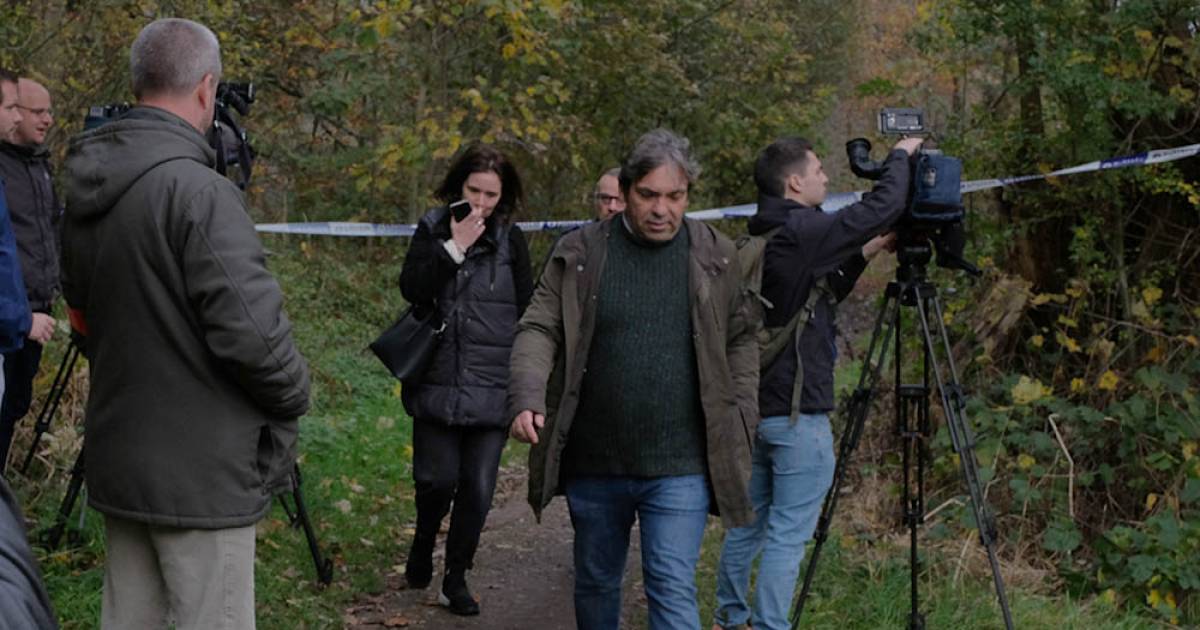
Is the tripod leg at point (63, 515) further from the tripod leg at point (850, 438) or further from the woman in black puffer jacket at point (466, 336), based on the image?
the tripod leg at point (850, 438)

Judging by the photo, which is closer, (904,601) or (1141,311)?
(904,601)

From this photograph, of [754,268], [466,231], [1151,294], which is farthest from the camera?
[1151,294]

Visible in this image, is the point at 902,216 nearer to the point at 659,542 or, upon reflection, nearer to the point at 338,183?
the point at 659,542

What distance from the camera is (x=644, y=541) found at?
449 cm

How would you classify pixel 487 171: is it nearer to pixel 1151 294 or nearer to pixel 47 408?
pixel 47 408

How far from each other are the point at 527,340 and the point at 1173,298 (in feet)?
19.6

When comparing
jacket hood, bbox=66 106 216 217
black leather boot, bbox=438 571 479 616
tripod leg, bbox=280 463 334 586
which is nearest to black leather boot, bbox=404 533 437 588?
black leather boot, bbox=438 571 479 616

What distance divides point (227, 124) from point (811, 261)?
235cm

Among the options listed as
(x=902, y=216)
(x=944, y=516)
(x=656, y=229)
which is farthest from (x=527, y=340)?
(x=944, y=516)

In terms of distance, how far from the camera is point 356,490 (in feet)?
27.7

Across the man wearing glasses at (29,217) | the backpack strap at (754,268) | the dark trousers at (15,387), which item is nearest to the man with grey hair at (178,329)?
the backpack strap at (754,268)

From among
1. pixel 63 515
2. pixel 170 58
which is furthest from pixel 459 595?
pixel 170 58

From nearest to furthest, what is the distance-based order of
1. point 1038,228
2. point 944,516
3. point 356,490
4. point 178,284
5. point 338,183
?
point 178,284, point 944,516, point 356,490, point 1038,228, point 338,183

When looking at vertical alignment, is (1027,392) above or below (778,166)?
below
